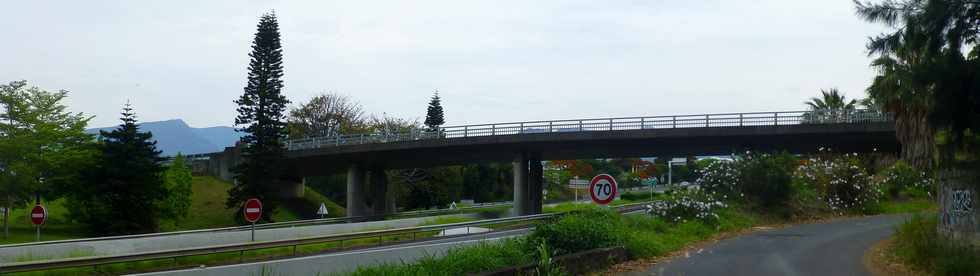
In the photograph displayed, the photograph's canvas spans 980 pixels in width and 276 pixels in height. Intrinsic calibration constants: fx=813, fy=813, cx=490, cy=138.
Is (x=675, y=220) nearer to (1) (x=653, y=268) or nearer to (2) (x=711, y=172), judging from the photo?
(2) (x=711, y=172)

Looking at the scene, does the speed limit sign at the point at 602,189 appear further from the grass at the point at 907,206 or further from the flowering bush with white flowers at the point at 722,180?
the grass at the point at 907,206

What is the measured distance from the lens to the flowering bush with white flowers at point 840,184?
35.3 meters

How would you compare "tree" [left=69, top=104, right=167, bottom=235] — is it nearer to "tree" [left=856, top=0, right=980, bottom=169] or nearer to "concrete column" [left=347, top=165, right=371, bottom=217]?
"concrete column" [left=347, top=165, right=371, bottom=217]

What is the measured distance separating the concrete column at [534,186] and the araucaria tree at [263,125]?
676 inches

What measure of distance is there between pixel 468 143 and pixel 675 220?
82.3 feet

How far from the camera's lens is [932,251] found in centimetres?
1587

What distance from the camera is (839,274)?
1570 centimetres

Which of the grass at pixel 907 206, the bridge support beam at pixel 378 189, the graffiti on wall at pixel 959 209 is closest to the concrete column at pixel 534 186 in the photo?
the bridge support beam at pixel 378 189

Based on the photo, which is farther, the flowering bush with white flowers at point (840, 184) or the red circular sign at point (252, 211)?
the flowering bush with white flowers at point (840, 184)

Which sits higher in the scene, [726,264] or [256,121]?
[256,121]

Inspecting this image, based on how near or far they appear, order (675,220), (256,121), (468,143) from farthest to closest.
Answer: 1. (256,121)
2. (468,143)
3. (675,220)

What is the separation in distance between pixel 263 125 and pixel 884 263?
4651 centimetres

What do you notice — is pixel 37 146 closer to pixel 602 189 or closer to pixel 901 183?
pixel 602 189

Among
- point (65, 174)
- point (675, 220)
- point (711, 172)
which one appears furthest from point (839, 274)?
point (65, 174)
